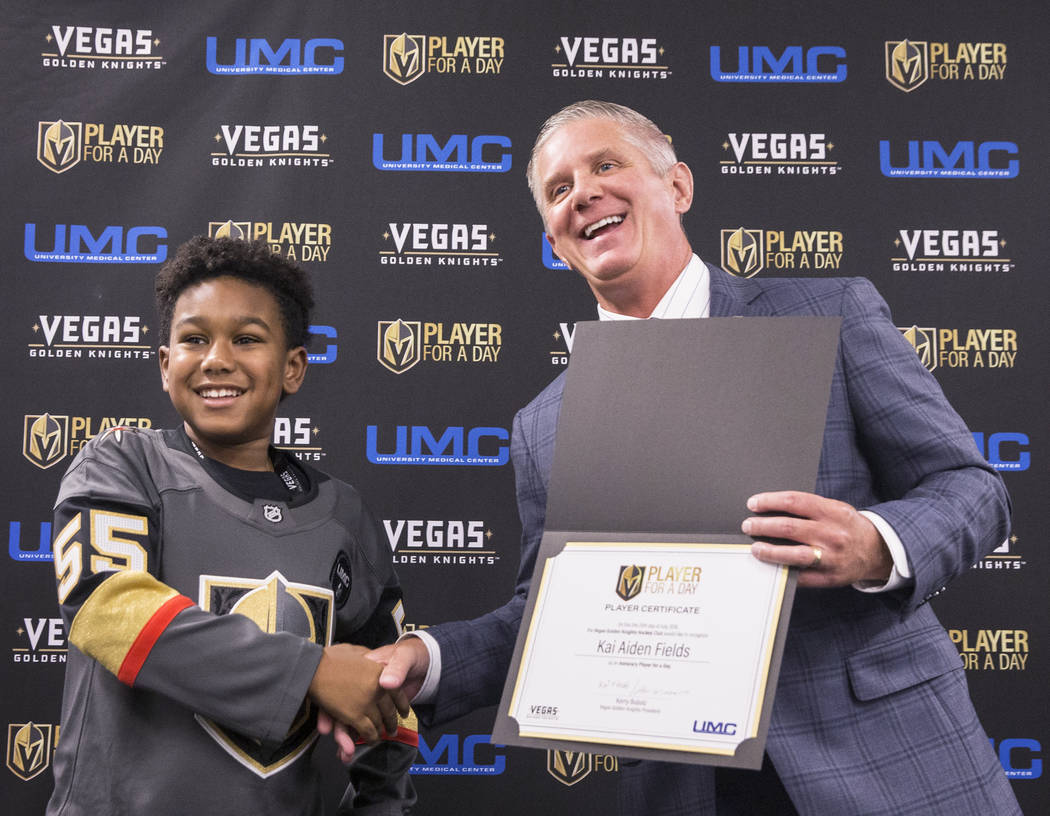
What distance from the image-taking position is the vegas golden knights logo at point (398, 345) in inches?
97.4

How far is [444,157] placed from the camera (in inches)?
100

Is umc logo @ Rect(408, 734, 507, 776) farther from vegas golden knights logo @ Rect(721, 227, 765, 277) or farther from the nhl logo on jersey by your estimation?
vegas golden knights logo @ Rect(721, 227, 765, 277)

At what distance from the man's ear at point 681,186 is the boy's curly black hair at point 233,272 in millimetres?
690

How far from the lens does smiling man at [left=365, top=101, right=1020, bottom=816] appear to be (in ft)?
3.62

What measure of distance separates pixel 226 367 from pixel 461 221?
46.0 inches

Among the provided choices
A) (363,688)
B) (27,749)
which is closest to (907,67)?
(363,688)

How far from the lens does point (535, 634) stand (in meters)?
1.15

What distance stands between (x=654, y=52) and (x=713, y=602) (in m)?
1.96

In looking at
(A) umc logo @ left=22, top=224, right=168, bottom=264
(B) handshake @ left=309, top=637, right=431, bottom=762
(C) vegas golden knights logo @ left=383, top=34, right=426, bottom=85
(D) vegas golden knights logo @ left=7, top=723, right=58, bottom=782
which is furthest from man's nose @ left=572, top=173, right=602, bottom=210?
(D) vegas golden knights logo @ left=7, top=723, right=58, bottom=782

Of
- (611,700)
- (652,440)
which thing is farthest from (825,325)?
(611,700)

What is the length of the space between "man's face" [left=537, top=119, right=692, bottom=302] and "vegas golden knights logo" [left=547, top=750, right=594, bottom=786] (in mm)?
1286

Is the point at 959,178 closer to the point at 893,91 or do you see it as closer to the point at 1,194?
the point at 893,91

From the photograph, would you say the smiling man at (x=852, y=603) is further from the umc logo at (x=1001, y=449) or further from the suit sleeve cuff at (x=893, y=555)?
the umc logo at (x=1001, y=449)

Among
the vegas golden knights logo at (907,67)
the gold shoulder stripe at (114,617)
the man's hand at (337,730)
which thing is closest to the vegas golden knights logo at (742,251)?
the vegas golden knights logo at (907,67)
